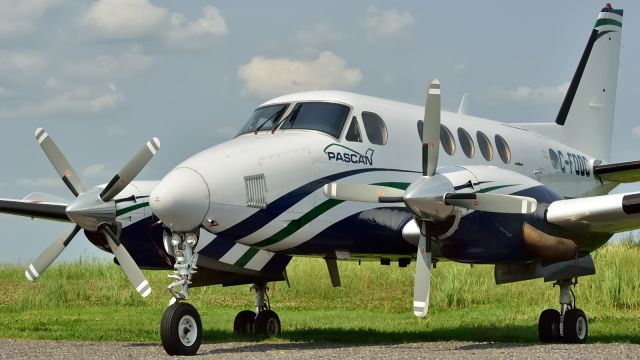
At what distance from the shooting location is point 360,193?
557 inches

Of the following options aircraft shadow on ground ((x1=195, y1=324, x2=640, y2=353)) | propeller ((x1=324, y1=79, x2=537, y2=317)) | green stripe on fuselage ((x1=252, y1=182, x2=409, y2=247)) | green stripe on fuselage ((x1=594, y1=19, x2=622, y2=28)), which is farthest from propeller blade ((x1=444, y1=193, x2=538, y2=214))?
green stripe on fuselage ((x1=594, y1=19, x2=622, y2=28))

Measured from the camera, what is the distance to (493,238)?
1486cm

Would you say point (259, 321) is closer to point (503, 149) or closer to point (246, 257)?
point (246, 257)

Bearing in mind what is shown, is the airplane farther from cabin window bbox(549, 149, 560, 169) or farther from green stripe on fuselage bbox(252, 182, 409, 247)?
cabin window bbox(549, 149, 560, 169)

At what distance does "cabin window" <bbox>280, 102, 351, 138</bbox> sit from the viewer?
15.1 meters

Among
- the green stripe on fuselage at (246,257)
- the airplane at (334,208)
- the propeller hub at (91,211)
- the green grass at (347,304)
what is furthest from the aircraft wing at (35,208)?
the green stripe on fuselage at (246,257)

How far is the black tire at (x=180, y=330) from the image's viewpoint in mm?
12695

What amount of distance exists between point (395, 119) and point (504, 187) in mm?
2179

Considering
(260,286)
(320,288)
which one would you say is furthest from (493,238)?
(320,288)

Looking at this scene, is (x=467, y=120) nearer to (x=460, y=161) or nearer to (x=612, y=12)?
(x=460, y=161)

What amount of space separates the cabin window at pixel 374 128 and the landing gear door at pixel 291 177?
1539mm

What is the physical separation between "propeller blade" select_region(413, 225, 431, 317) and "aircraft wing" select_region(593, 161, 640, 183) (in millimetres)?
7249

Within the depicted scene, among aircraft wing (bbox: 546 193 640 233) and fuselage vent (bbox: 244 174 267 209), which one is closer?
fuselage vent (bbox: 244 174 267 209)

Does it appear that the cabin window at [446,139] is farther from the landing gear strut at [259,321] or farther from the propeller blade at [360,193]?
the landing gear strut at [259,321]
